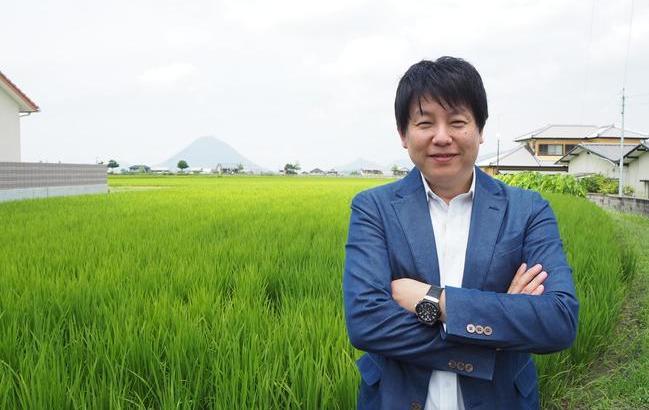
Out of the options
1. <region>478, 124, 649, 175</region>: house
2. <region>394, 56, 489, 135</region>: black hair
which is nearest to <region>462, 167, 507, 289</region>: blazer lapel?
<region>394, 56, 489, 135</region>: black hair

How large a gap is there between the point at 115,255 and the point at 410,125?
350 centimetres

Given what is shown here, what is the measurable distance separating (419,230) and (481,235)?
0.16 metres

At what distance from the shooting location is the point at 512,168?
36.0m

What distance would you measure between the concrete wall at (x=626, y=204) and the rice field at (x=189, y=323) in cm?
971

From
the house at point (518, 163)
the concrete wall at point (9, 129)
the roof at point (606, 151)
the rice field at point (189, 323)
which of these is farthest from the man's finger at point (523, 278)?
the house at point (518, 163)

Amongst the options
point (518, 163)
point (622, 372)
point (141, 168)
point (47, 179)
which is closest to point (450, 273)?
point (622, 372)

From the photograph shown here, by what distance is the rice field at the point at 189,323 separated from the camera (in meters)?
1.76

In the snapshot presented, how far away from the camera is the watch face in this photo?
→ 1.20 metres

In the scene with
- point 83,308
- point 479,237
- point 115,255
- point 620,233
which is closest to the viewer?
point 479,237

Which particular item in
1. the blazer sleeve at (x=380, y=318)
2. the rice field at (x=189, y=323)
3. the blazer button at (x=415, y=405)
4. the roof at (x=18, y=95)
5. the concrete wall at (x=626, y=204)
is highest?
the roof at (x=18, y=95)

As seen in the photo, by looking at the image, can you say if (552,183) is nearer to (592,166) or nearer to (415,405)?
(592,166)

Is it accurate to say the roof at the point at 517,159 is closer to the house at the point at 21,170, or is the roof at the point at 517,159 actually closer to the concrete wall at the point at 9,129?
the house at the point at 21,170

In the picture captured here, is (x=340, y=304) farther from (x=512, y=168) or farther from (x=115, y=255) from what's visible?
(x=512, y=168)

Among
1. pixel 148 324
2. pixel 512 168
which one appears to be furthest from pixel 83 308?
pixel 512 168
